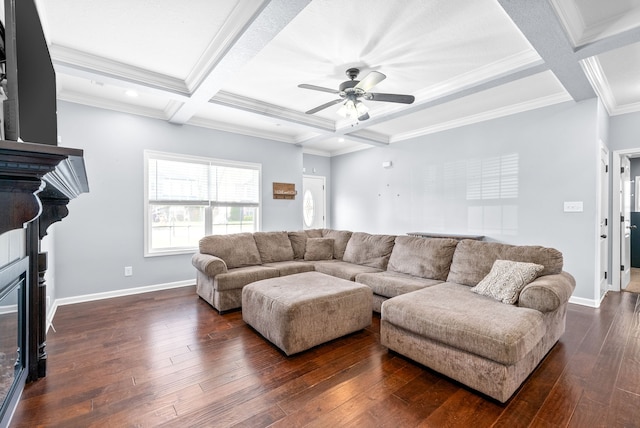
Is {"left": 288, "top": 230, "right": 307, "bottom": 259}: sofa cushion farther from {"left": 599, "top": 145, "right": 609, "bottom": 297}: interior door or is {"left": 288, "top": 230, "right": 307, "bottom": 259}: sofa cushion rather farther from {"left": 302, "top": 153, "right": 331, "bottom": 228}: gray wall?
{"left": 599, "top": 145, "right": 609, "bottom": 297}: interior door

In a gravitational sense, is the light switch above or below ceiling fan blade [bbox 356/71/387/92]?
below

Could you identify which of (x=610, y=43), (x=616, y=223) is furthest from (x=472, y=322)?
(x=616, y=223)

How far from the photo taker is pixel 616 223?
4.16 meters

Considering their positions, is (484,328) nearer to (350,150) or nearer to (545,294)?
(545,294)

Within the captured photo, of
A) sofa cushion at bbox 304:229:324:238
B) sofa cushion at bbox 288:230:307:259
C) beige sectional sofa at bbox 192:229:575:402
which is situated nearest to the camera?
beige sectional sofa at bbox 192:229:575:402

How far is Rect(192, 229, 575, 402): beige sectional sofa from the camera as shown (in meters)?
1.80

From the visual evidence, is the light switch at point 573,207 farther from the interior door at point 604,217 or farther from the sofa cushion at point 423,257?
the sofa cushion at point 423,257

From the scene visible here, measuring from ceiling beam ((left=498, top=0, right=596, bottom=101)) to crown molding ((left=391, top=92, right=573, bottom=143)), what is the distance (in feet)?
2.40

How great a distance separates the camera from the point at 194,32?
2486mm

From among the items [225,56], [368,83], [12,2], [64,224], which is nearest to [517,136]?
[368,83]

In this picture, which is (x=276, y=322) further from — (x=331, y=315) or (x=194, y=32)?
(x=194, y=32)

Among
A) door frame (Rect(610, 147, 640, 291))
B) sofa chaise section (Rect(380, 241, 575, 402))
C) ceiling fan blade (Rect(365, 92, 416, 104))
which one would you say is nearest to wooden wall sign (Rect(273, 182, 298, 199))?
ceiling fan blade (Rect(365, 92, 416, 104))

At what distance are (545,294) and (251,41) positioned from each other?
2906mm

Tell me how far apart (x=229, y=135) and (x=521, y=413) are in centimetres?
500
